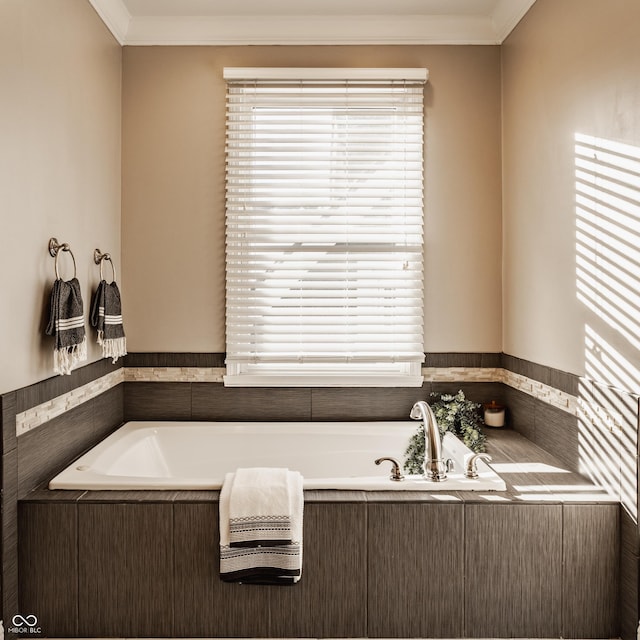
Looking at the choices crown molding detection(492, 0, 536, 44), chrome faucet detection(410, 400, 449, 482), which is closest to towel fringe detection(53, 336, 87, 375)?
chrome faucet detection(410, 400, 449, 482)

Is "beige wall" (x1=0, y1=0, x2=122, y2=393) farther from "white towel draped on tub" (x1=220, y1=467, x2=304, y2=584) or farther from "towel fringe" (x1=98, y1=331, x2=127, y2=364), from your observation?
"white towel draped on tub" (x1=220, y1=467, x2=304, y2=584)

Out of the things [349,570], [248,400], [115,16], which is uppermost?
[115,16]

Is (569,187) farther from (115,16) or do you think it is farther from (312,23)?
(115,16)

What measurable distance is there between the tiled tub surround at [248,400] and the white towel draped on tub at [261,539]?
78cm

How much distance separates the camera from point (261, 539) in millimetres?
1885

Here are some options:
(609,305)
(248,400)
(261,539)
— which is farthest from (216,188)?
(609,305)

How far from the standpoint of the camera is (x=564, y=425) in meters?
2.36

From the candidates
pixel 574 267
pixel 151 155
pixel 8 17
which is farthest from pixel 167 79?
pixel 574 267

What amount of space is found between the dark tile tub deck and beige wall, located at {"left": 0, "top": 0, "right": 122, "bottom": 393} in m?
0.66

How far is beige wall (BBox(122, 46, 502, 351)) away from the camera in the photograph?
117 inches

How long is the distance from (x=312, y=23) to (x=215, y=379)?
1.97 metres

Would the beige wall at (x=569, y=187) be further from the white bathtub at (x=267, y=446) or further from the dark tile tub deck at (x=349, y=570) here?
the white bathtub at (x=267, y=446)

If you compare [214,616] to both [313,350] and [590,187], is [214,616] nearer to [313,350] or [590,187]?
[313,350]

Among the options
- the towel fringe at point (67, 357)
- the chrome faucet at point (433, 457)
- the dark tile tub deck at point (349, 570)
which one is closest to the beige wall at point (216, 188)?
the towel fringe at point (67, 357)
